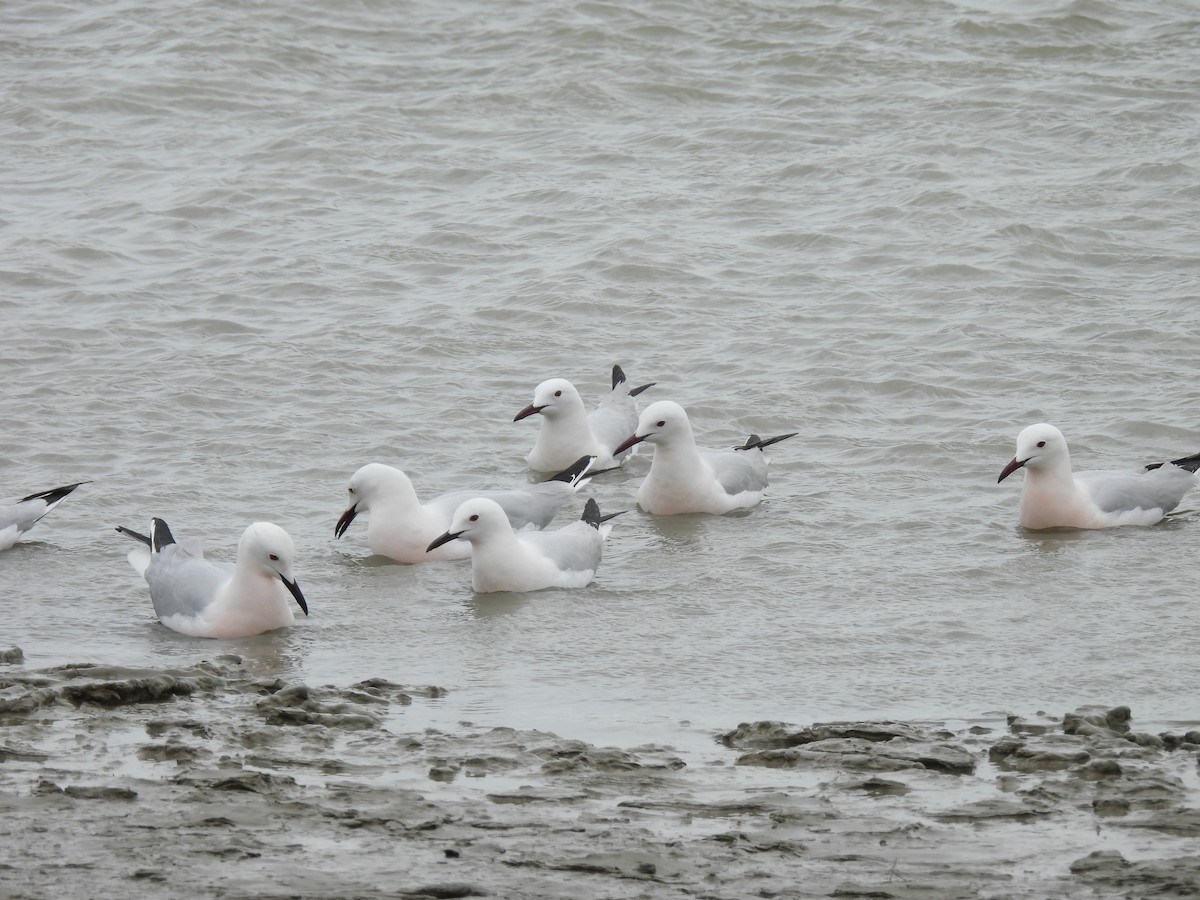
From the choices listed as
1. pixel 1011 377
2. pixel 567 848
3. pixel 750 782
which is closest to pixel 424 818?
pixel 567 848

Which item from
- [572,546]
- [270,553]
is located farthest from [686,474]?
[270,553]

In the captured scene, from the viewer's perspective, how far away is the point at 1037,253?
46.6 feet

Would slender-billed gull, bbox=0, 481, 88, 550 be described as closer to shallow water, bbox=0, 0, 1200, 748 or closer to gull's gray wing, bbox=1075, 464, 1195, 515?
shallow water, bbox=0, 0, 1200, 748

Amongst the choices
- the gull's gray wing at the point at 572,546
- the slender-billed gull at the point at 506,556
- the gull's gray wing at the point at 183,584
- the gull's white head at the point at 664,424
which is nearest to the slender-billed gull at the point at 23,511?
the gull's gray wing at the point at 183,584

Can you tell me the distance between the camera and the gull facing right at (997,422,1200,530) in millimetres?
9500

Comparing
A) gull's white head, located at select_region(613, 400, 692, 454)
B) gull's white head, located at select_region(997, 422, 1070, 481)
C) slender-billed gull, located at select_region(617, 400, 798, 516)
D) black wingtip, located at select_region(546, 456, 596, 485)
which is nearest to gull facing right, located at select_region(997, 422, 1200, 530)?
gull's white head, located at select_region(997, 422, 1070, 481)

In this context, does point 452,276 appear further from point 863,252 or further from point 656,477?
point 656,477

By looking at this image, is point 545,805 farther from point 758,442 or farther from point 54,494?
point 758,442

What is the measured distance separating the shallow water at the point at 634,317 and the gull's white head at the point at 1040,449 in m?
0.38

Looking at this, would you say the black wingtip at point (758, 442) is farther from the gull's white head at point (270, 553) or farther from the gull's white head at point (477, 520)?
the gull's white head at point (270, 553)

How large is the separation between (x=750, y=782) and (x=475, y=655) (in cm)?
216

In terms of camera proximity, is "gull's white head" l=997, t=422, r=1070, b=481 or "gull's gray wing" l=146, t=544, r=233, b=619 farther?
"gull's white head" l=997, t=422, r=1070, b=481

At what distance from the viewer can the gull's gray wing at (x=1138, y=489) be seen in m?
9.58

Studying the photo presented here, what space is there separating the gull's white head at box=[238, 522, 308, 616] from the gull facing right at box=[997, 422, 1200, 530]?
3980mm
